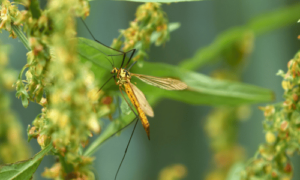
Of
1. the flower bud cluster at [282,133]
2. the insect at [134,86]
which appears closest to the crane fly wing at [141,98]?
the insect at [134,86]

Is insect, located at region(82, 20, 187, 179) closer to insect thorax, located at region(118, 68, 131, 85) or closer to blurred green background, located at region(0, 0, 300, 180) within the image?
insect thorax, located at region(118, 68, 131, 85)

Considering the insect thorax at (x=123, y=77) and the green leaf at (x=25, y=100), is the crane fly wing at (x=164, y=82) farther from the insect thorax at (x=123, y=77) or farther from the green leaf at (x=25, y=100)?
the green leaf at (x=25, y=100)

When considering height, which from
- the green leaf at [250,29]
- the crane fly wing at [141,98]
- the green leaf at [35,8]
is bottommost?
the green leaf at [35,8]

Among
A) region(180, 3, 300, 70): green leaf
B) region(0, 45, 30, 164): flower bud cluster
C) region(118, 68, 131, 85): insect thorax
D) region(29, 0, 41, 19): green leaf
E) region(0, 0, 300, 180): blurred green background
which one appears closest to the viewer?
region(29, 0, 41, 19): green leaf

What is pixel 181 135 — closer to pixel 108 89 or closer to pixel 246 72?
pixel 246 72

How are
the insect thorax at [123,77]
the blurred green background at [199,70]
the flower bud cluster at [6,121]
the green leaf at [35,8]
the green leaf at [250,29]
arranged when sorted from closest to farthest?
the green leaf at [35,8]
the insect thorax at [123,77]
the flower bud cluster at [6,121]
the green leaf at [250,29]
the blurred green background at [199,70]

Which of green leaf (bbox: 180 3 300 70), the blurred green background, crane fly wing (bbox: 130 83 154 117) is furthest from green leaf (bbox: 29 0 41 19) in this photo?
the blurred green background

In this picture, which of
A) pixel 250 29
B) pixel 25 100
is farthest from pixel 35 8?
pixel 250 29
